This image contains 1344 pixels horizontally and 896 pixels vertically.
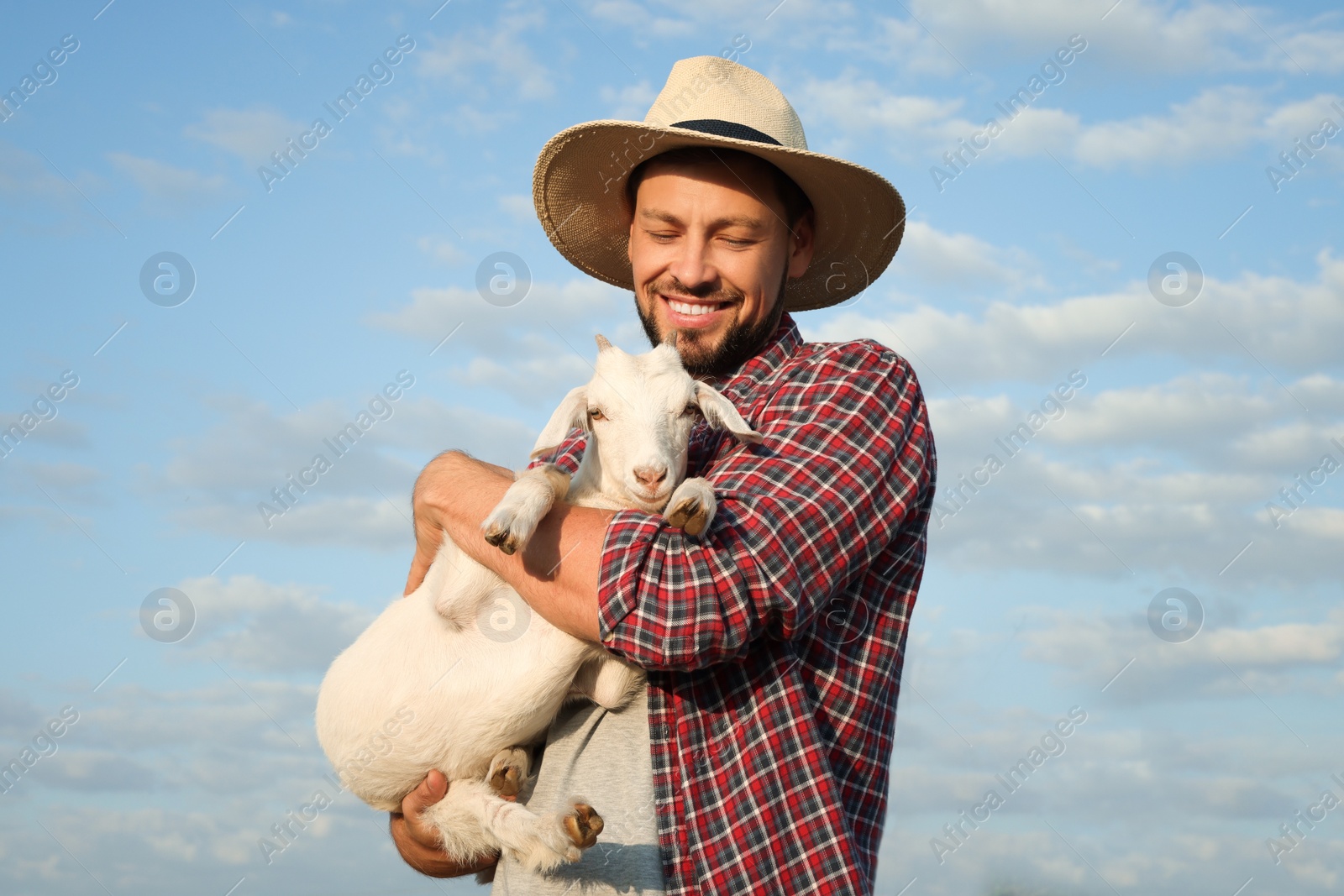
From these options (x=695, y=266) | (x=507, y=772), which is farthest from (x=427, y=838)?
(x=695, y=266)

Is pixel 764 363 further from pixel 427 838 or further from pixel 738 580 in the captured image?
pixel 427 838

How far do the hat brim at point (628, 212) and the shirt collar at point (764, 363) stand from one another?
16 cm

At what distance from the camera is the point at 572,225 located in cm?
486

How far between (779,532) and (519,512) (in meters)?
0.68

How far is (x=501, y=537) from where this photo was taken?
287cm

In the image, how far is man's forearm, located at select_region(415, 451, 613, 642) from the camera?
280cm

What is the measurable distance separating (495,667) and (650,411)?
89 cm

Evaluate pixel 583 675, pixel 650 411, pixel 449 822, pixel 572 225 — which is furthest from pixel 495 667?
pixel 572 225

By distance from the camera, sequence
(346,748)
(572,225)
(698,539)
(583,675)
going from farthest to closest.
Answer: (572,225)
(346,748)
(583,675)
(698,539)

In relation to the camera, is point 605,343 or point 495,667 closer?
point 495,667

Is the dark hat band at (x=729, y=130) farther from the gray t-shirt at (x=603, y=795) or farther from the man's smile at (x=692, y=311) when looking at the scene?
the gray t-shirt at (x=603, y=795)

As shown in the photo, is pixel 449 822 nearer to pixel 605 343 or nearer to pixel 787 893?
pixel 787 893

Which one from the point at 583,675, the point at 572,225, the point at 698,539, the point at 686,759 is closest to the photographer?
the point at 698,539

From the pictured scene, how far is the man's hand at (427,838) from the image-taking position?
3.47 metres
